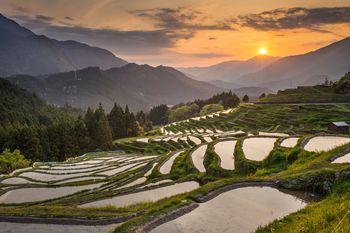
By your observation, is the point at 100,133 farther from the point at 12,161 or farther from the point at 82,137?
the point at 12,161

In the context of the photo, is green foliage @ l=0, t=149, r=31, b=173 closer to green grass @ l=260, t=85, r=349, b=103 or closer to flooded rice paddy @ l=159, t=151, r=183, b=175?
flooded rice paddy @ l=159, t=151, r=183, b=175

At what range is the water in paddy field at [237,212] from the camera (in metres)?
16.6

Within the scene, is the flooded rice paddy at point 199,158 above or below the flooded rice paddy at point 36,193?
above

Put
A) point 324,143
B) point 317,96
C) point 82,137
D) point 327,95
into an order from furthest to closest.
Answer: point 317,96, point 327,95, point 82,137, point 324,143

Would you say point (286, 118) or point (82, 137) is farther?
point (82, 137)

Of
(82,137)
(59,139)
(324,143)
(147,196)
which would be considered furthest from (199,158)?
(82,137)

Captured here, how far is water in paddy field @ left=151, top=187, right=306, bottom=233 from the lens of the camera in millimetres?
16641

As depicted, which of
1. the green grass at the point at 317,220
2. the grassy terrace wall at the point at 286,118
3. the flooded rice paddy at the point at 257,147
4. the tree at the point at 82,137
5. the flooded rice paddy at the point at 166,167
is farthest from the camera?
the tree at the point at 82,137

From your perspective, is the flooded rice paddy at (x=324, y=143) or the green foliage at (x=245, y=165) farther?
the flooded rice paddy at (x=324, y=143)

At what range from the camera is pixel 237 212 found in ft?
60.8

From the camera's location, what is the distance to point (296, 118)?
91.8 metres

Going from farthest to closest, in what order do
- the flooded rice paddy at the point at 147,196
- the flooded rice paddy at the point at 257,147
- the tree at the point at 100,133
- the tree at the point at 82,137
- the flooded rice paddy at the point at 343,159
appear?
the tree at the point at 100,133 → the tree at the point at 82,137 → the flooded rice paddy at the point at 257,147 → the flooded rice paddy at the point at 147,196 → the flooded rice paddy at the point at 343,159

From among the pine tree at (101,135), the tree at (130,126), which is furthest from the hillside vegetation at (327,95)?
the pine tree at (101,135)

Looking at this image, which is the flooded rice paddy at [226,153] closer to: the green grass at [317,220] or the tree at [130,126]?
the green grass at [317,220]
